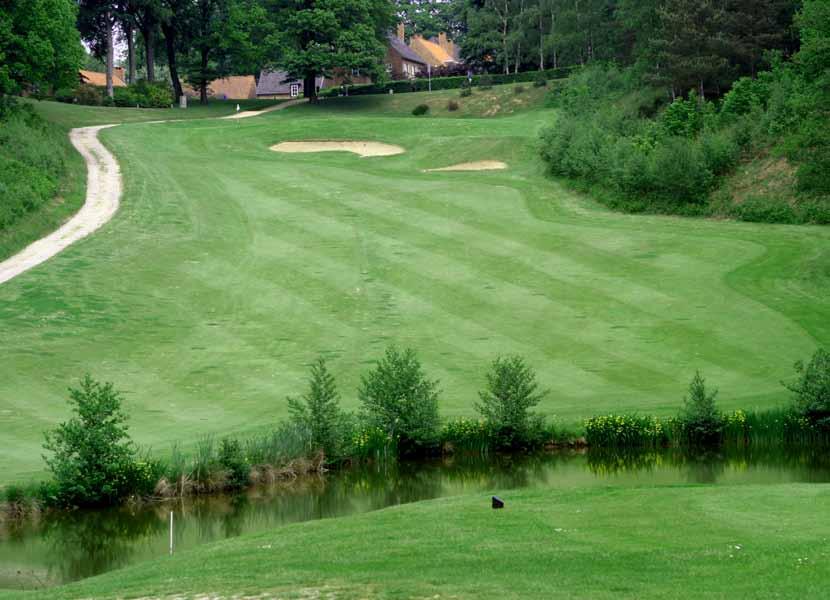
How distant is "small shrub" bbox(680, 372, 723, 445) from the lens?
→ 2461cm

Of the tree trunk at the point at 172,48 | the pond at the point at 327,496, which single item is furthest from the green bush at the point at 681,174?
the tree trunk at the point at 172,48

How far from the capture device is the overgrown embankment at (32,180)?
41.1m

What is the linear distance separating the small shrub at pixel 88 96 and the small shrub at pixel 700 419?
65.3 metres

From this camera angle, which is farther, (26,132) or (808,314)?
(26,132)

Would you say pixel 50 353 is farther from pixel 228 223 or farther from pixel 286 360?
pixel 228 223

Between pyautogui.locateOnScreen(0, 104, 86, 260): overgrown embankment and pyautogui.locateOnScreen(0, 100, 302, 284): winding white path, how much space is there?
0.43 meters

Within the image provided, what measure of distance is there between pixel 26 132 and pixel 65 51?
33.9ft

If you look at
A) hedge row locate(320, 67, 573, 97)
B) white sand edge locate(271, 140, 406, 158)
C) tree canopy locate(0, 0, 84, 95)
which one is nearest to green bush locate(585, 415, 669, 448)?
white sand edge locate(271, 140, 406, 158)

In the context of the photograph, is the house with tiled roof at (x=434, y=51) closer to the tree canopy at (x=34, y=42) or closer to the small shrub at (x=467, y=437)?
the tree canopy at (x=34, y=42)

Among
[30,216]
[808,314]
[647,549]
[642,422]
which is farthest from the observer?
[30,216]

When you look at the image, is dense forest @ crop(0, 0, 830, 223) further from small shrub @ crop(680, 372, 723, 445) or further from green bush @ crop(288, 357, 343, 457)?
green bush @ crop(288, 357, 343, 457)

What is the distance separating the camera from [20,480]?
20.4 metres

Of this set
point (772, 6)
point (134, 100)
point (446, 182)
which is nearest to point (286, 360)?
point (446, 182)

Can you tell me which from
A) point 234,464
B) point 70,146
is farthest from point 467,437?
point 70,146
